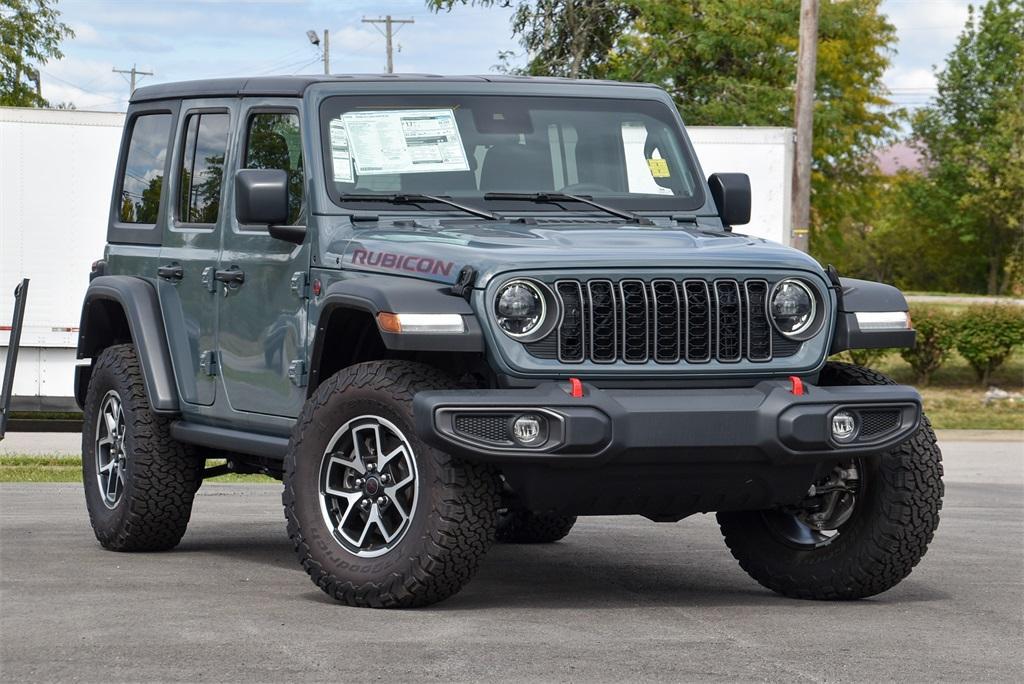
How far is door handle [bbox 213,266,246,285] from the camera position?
8508mm

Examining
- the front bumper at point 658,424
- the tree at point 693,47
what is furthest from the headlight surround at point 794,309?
the tree at point 693,47

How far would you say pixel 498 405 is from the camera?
6629mm

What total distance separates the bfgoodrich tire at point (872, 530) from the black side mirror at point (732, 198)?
1.21 meters

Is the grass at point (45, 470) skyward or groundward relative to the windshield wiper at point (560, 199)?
groundward

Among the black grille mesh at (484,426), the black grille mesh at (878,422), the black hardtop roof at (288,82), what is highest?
the black hardtop roof at (288,82)

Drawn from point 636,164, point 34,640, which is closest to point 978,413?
point 636,164

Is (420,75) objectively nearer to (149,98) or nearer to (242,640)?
(149,98)

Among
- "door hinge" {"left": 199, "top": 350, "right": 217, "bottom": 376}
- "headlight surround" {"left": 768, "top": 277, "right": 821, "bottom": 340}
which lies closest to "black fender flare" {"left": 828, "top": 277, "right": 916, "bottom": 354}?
"headlight surround" {"left": 768, "top": 277, "right": 821, "bottom": 340}

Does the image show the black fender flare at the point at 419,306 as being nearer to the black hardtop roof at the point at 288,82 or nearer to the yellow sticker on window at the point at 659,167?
the black hardtop roof at the point at 288,82

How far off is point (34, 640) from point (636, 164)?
12.0ft

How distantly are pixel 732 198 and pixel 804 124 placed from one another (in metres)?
14.7

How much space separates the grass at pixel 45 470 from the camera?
14500 millimetres

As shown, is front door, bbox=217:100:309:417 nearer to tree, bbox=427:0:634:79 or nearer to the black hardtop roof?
the black hardtop roof

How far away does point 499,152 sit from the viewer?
8.34m
